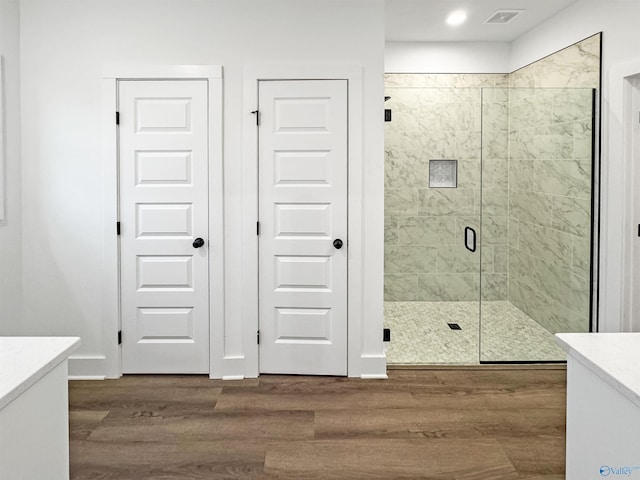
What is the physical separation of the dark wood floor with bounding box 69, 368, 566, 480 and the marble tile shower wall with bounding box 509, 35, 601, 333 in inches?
27.5

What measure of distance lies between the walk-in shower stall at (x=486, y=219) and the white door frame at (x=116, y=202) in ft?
4.78

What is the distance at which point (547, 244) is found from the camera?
4805mm

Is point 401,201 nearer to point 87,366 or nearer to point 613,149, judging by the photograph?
point 613,149

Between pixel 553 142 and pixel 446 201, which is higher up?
pixel 553 142

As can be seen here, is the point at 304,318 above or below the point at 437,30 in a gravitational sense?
below

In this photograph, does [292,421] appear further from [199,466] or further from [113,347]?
[113,347]

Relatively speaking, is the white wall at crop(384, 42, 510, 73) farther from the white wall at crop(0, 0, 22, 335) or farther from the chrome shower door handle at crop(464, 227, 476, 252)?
the white wall at crop(0, 0, 22, 335)

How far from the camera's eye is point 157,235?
4164 mm

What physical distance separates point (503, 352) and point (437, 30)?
298cm

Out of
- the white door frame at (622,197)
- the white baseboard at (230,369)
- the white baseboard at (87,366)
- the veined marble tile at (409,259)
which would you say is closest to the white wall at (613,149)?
the white door frame at (622,197)

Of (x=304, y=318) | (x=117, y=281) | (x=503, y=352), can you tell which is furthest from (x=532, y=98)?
(x=117, y=281)

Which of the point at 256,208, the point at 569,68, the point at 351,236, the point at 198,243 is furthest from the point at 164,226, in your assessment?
the point at 569,68

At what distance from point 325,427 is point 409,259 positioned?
2.98 meters

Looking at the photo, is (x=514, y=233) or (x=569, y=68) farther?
(x=514, y=233)
